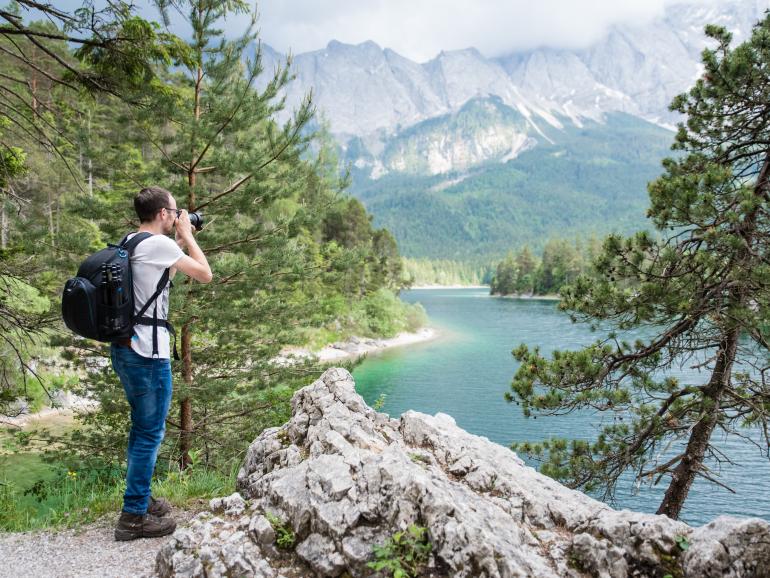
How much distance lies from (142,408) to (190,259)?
1.23 m

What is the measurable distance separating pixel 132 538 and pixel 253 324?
5.64 m

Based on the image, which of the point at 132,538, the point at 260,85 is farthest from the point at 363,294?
the point at 132,538

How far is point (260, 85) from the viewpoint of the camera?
10.1 m

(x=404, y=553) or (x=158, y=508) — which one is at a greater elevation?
(x=404, y=553)

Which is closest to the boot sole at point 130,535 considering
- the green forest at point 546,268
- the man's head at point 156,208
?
the man's head at point 156,208

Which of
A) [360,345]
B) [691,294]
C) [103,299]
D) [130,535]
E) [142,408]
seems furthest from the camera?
[360,345]

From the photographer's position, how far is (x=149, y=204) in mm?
3799

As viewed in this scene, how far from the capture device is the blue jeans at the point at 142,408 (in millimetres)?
3678

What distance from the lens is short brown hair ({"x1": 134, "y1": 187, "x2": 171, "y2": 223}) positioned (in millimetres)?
3779

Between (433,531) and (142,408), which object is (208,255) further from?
(433,531)

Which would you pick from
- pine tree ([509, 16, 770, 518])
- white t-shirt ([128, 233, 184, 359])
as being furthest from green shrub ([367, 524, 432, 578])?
pine tree ([509, 16, 770, 518])

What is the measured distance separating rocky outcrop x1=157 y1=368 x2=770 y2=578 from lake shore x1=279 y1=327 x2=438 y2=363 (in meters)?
28.4

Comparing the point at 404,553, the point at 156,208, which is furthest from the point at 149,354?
the point at 404,553

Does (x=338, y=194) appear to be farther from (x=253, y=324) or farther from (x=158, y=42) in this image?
(x=158, y=42)
